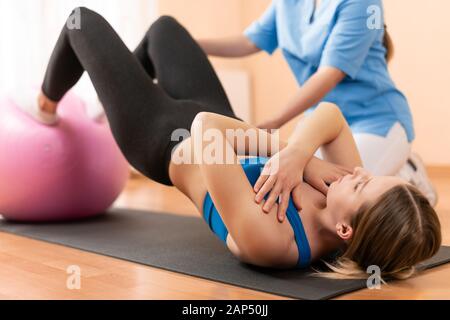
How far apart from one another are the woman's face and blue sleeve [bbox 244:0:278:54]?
3.86 ft

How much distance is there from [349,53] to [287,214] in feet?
2.86

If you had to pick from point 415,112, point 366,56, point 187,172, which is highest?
point 366,56

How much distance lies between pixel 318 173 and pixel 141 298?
51 centimetres

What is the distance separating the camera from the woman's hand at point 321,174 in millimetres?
1507

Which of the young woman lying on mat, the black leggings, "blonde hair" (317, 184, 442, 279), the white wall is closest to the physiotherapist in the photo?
the black leggings

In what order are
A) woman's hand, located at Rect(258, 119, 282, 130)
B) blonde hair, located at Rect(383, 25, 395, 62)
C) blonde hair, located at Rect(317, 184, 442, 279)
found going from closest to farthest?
blonde hair, located at Rect(317, 184, 442, 279), woman's hand, located at Rect(258, 119, 282, 130), blonde hair, located at Rect(383, 25, 395, 62)

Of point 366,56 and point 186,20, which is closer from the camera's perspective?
point 366,56

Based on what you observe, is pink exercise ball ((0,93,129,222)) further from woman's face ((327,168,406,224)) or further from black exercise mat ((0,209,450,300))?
woman's face ((327,168,406,224))

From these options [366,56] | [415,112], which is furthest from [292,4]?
[415,112]

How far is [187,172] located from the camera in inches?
66.1

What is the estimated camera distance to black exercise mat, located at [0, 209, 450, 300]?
1.37m

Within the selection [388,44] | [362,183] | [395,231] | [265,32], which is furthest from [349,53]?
[395,231]

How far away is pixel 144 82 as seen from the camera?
1.82 meters

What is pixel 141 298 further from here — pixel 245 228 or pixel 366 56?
pixel 366 56
